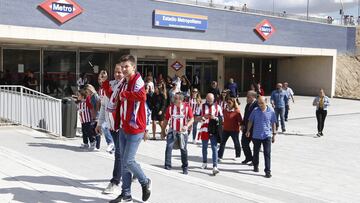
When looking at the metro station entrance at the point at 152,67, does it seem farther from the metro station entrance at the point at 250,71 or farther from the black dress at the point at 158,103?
the black dress at the point at 158,103

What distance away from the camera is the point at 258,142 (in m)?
9.90

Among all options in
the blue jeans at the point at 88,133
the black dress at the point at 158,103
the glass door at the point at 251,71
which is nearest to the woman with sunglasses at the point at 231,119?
the blue jeans at the point at 88,133

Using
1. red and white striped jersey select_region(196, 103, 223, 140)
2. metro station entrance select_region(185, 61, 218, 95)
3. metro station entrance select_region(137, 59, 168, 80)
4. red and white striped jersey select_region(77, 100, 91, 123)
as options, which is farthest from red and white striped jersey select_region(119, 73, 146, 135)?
metro station entrance select_region(185, 61, 218, 95)

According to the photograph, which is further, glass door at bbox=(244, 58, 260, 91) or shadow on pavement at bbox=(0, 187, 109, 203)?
glass door at bbox=(244, 58, 260, 91)

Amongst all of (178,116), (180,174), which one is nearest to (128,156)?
(180,174)

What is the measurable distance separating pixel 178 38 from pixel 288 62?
15456mm

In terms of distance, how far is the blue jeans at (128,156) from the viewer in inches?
222

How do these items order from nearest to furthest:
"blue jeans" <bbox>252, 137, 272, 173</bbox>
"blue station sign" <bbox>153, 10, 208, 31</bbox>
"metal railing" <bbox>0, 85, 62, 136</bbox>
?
"blue jeans" <bbox>252, 137, 272, 173</bbox>, "metal railing" <bbox>0, 85, 62, 136</bbox>, "blue station sign" <bbox>153, 10, 208, 31</bbox>

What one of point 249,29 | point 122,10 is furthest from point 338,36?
point 122,10

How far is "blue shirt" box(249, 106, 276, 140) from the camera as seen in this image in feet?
32.1

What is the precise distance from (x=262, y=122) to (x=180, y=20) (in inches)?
678

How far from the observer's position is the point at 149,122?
10359 millimetres

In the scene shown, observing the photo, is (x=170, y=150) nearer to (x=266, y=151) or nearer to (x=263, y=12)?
(x=266, y=151)

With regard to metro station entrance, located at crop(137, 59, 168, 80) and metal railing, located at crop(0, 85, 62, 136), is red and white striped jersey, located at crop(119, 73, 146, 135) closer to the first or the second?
metal railing, located at crop(0, 85, 62, 136)
